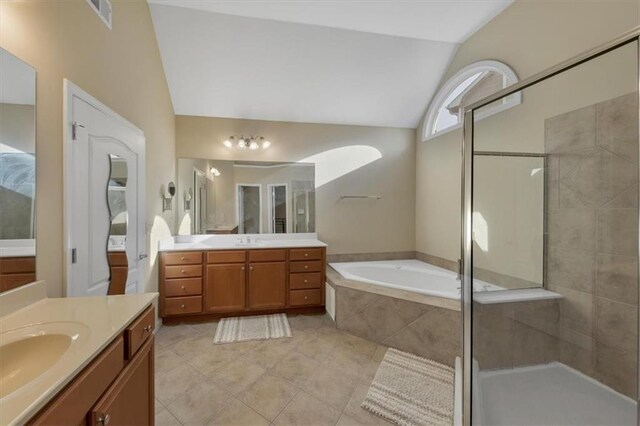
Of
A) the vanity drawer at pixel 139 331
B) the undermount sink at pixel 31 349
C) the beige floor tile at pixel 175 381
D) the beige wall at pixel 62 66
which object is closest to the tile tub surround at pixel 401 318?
the beige floor tile at pixel 175 381

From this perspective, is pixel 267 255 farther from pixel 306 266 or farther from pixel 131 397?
pixel 131 397

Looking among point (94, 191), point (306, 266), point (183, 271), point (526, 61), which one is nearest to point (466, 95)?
point (526, 61)

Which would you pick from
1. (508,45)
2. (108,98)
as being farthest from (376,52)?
(108,98)

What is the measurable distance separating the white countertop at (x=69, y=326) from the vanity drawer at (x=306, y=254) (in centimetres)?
194

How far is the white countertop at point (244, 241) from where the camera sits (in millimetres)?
3133

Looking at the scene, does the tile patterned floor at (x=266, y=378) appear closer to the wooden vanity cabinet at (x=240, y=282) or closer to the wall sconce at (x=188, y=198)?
the wooden vanity cabinet at (x=240, y=282)

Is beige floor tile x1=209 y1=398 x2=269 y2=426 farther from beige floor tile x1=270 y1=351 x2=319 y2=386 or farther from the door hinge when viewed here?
the door hinge

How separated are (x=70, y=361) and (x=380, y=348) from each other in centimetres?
228

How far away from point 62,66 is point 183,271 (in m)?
2.06

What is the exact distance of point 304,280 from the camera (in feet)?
10.5

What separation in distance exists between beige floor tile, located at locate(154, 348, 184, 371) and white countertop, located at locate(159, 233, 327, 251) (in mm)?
1046

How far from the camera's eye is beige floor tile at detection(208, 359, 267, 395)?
196cm

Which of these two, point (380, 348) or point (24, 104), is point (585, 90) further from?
point (24, 104)

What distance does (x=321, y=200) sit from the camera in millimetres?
3762
